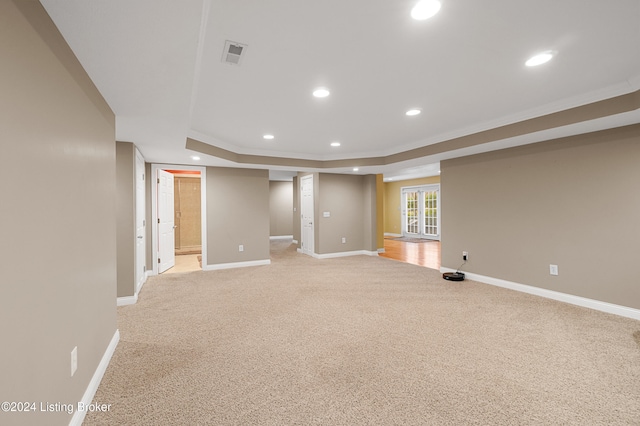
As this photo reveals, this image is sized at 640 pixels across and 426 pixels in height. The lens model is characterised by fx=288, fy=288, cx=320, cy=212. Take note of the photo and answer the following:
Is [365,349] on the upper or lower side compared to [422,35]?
lower

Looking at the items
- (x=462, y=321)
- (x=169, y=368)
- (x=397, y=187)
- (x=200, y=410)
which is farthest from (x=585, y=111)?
(x=397, y=187)

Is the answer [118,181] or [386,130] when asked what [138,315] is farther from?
[386,130]

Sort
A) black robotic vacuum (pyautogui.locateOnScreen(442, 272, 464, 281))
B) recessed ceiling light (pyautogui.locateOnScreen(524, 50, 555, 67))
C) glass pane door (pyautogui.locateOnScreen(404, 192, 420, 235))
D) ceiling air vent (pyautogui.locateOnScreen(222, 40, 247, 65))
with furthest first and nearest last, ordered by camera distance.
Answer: glass pane door (pyautogui.locateOnScreen(404, 192, 420, 235)) → black robotic vacuum (pyautogui.locateOnScreen(442, 272, 464, 281)) → recessed ceiling light (pyautogui.locateOnScreen(524, 50, 555, 67)) → ceiling air vent (pyautogui.locateOnScreen(222, 40, 247, 65))

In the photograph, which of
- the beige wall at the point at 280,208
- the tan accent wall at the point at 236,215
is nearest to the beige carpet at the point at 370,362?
the tan accent wall at the point at 236,215

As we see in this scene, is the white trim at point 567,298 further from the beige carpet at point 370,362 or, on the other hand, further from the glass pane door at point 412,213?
the glass pane door at point 412,213

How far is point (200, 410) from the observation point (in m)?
1.80

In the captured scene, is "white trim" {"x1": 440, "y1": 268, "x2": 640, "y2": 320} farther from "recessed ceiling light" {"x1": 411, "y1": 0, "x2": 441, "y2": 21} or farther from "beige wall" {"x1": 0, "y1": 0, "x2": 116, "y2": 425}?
"beige wall" {"x1": 0, "y1": 0, "x2": 116, "y2": 425}

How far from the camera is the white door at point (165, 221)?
5.73m

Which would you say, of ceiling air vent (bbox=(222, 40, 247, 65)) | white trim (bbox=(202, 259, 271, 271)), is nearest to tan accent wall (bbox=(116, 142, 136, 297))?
white trim (bbox=(202, 259, 271, 271))

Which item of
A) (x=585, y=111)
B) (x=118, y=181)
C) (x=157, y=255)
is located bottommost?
(x=157, y=255)

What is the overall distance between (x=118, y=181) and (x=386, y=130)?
3853 mm

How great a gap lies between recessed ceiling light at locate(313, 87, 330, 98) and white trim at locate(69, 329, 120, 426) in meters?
3.00

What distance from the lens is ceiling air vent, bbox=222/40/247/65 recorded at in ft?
6.88

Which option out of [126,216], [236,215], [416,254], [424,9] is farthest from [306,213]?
[424,9]
